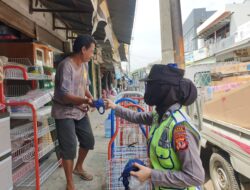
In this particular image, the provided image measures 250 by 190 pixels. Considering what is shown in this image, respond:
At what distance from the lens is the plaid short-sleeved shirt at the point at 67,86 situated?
3.13 m

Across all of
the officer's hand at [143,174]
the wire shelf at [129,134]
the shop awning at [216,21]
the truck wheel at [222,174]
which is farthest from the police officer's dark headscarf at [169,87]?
the shop awning at [216,21]

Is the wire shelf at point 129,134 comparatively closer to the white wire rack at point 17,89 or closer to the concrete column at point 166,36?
the concrete column at point 166,36

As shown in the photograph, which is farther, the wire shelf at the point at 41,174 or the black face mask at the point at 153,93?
the wire shelf at the point at 41,174

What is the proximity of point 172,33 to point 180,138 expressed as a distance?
3.27 metres

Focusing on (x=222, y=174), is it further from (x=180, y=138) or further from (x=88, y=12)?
(x=88, y=12)

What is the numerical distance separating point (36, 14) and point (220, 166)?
3971mm

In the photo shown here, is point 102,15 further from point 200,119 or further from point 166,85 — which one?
point 200,119

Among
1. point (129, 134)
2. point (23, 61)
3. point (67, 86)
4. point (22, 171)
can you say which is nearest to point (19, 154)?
point (22, 171)

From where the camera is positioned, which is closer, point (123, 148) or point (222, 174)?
point (123, 148)

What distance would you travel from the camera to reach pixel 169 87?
5.21 ft

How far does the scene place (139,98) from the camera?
14.3ft

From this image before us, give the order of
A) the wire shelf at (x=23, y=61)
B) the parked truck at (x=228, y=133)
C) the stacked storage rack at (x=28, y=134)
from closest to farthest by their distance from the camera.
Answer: the stacked storage rack at (x=28, y=134) → the parked truck at (x=228, y=133) → the wire shelf at (x=23, y=61)

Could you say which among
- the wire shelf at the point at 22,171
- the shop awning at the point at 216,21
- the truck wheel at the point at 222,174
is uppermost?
the shop awning at the point at 216,21

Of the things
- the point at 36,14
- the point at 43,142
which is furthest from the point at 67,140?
the point at 36,14
